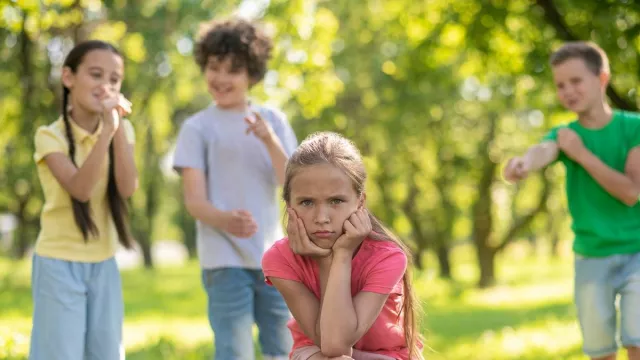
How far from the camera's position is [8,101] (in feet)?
69.4

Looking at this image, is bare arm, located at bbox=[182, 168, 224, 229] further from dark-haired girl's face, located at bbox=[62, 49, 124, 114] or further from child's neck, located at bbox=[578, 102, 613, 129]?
child's neck, located at bbox=[578, 102, 613, 129]

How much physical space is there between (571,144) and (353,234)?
7.23 feet

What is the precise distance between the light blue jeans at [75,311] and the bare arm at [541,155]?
2376 mm

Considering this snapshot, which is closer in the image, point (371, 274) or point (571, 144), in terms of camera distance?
point (371, 274)

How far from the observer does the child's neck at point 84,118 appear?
4.75 m

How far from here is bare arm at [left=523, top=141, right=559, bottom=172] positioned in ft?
16.2

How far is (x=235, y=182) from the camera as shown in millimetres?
4941

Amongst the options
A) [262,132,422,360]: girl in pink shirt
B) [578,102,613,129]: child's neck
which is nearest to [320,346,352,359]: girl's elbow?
[262,132,422,360]: girl in pink shirt

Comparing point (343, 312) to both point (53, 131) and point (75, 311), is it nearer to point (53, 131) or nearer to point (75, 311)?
point (75, 311)

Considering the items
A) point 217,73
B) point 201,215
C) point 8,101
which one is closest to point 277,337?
point 201,215

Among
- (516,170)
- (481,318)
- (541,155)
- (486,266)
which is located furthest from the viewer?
(486,266)

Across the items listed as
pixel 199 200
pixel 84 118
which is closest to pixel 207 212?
pixel 199 200

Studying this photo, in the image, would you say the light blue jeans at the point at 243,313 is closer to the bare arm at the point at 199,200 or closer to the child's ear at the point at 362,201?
the bare arm at the point at 199,200

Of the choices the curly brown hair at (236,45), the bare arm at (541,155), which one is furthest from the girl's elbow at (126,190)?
the bare arm at (541,155)
